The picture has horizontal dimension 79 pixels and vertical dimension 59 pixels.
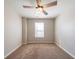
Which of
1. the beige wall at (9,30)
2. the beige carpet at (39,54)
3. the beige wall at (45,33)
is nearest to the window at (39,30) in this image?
the beige wall at (45,33)

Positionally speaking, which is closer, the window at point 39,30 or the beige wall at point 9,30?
the beige wall at point 9,30

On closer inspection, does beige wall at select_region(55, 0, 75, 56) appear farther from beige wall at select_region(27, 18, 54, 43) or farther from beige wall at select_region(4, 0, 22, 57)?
beige wall at select_region(27, 18, 54, 43)

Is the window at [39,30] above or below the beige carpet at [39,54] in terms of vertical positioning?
above

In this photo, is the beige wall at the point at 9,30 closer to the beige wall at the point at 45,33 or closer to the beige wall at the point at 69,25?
the beige wall at the point at 69,25

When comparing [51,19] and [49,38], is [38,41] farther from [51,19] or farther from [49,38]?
[51,19]

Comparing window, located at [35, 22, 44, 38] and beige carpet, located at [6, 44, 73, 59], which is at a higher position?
window, located at [35, 22, 44, 38]

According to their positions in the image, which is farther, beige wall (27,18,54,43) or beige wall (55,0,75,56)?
beige wall (27,18,54,43)

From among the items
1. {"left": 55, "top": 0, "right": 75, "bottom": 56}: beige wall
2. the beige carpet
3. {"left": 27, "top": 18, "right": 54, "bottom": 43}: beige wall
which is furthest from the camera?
{"left": 27, "top": 18, "right": 54, "bottom": 43}: beige wall

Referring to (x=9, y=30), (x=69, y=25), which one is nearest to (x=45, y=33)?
(x=69, y=25)

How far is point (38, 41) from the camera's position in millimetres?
10383

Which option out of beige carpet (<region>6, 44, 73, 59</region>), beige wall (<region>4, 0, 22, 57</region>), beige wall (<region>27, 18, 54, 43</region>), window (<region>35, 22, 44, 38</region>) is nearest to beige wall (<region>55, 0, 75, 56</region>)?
beige carpet (<region>6, 44, 73, 59</region>)

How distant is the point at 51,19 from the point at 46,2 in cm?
570
